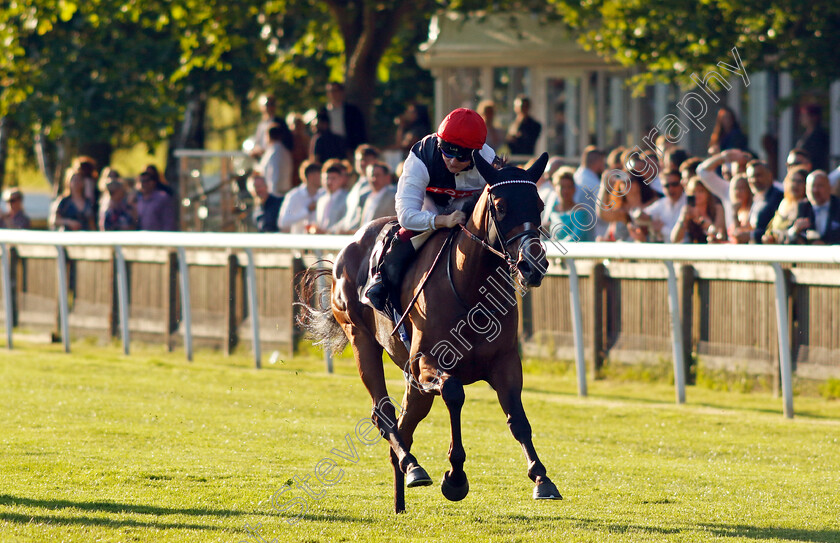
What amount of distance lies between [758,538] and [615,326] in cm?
534

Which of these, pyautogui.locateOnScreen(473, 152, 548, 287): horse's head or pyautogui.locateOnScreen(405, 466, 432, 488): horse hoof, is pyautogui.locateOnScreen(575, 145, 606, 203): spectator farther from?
pyautogui.locateOnScreen(405, 466, 432, 488): horse hoof

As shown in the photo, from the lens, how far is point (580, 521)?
19.4 feet

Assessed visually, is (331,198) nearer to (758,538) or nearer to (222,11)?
(222,11)

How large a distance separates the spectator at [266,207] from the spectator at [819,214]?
5.92 meters

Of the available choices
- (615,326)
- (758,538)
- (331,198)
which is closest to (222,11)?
(331,198)

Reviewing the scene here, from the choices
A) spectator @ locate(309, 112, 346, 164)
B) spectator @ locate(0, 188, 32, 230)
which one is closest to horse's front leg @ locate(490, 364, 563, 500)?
spectator @ locate(309, 112, 346, 164)

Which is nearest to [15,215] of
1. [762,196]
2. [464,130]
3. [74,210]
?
[74,210]

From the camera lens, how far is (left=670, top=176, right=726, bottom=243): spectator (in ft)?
35.1

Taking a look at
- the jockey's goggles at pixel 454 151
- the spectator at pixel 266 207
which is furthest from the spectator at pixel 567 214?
the jockey's goggles at pixel 454 151

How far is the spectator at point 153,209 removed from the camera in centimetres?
1526

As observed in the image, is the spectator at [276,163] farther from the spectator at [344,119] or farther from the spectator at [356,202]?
the spectator at [356,202]

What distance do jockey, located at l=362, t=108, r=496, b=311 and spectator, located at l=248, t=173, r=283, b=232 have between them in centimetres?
733

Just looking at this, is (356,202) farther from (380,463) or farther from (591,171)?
(380,463)

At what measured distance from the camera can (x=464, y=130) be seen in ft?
20.4
